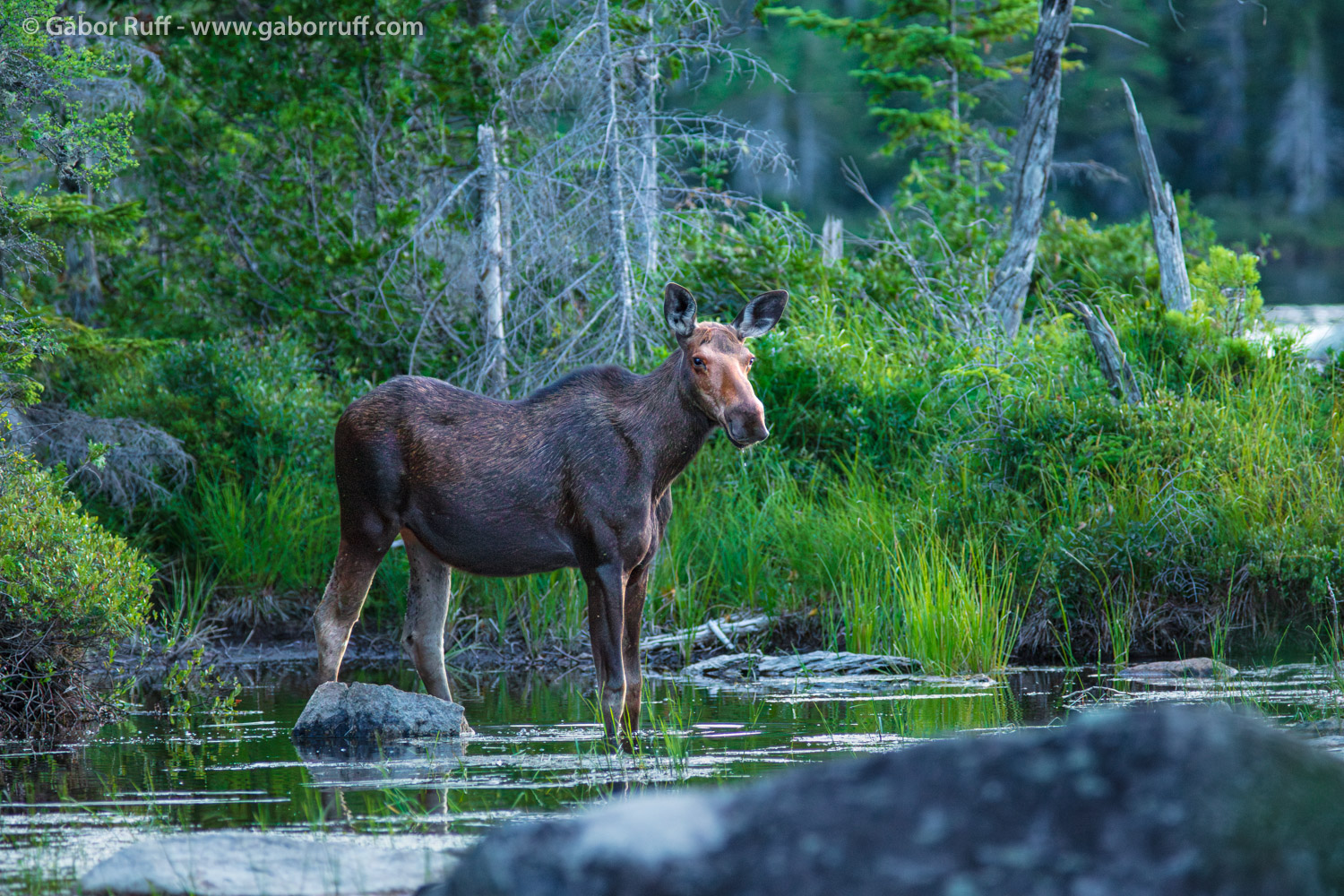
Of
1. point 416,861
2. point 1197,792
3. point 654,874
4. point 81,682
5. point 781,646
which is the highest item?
point 1197,792

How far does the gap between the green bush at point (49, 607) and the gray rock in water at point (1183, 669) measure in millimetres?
5812

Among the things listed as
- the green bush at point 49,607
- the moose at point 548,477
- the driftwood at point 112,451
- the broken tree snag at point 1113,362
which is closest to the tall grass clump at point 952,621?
the moose at point 548,477

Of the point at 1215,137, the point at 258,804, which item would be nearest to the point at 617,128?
the point at 258,804

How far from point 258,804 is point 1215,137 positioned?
49261 millimetres

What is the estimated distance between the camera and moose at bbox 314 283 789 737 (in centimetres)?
704

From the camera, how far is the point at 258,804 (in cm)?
528

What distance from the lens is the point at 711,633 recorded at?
33.9 feet

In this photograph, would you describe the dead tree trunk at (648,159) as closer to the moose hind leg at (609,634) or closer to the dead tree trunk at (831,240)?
the dead tree trunk at (831,240)

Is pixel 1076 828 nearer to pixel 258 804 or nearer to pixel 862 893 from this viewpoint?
pixel 862 893

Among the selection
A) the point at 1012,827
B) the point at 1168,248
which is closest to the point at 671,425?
the point at 1012,827

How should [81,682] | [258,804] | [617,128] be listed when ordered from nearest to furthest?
[258,804] < [81,682] < [617,128]

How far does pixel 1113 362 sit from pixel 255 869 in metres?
9.04

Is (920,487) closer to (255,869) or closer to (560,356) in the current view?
(560,356)

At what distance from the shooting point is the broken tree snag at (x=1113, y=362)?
11.2m
